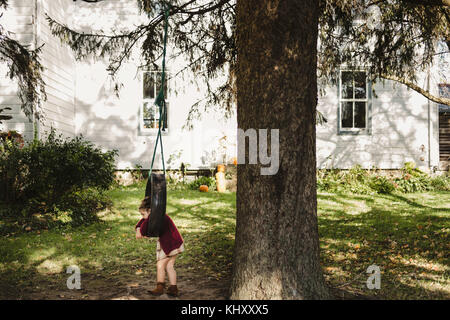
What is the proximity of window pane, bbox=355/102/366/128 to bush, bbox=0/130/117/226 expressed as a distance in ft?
26.0

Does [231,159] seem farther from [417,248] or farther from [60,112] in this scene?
[417,248]

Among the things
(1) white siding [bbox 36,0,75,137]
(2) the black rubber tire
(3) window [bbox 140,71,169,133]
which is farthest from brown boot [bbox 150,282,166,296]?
(3) window [bbox 140,71,169,133]

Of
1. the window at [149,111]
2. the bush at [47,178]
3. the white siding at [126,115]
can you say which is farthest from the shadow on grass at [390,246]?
the window at [149,111]

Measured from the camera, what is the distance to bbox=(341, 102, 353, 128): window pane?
11.9m

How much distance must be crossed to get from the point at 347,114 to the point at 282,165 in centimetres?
944

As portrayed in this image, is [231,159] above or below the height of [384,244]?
above

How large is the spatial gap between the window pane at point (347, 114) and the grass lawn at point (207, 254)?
4.25 meters

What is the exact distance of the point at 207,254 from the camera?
5.43m

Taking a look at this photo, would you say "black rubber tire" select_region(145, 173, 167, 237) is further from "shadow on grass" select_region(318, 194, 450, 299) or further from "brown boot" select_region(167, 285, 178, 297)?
"shadow on grass" select_region(318, 194, 450, 299)

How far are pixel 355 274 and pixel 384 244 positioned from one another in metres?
1.32

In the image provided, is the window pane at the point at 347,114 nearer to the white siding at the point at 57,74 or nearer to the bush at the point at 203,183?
the bush at the point at 203,183

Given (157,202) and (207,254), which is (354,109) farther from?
(157,202)

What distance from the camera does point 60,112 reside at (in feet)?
36.0
